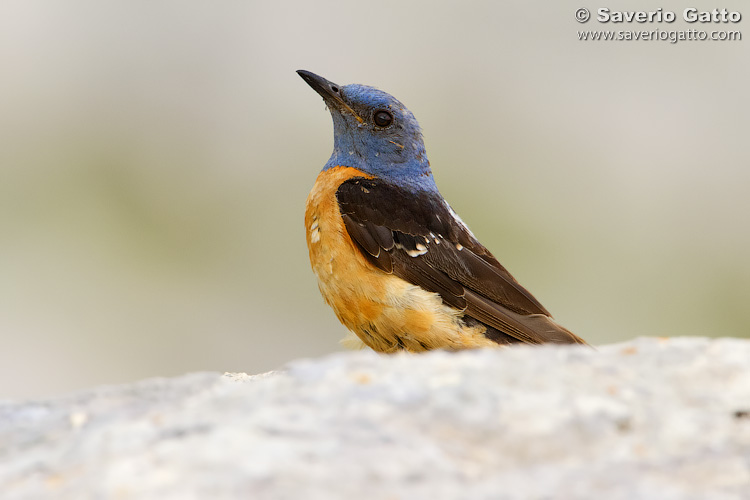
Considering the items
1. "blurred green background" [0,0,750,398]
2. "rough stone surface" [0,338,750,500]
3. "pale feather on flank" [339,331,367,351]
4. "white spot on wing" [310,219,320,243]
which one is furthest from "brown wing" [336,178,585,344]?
"blurred green background" [0,0,750,398]

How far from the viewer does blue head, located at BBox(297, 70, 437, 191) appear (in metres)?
7.62

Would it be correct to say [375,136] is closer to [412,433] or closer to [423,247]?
[423,247]

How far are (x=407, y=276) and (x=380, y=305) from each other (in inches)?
15.6

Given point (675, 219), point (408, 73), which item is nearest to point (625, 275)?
point (675, 219)

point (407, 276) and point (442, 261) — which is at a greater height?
point (442, 261)

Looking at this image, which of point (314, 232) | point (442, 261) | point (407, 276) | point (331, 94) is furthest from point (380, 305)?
point (331, 94)

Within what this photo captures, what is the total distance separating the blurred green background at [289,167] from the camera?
11914 millimetres

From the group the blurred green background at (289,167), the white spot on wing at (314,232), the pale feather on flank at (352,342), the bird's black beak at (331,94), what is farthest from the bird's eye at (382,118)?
the blurred green background at (289,167)

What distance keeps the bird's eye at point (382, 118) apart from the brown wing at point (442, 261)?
2.62ft

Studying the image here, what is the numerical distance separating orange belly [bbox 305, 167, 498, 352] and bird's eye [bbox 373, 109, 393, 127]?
1.41m

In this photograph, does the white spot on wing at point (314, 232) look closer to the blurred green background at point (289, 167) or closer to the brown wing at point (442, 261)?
the brown wing at point (442, 261)

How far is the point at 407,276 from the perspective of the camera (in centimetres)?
646

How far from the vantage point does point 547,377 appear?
3441 mm

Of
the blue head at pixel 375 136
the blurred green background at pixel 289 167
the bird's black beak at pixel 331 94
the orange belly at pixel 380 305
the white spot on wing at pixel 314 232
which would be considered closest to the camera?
the orange belly at pixel 380 305
